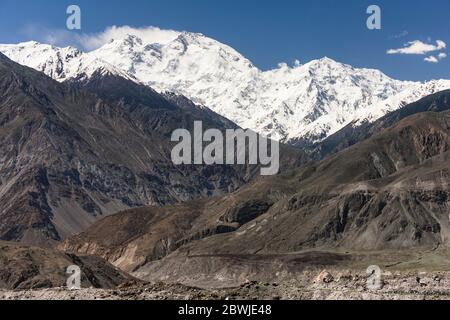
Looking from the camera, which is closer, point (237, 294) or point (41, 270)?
point (237, 294)

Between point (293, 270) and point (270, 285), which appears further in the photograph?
point (293, 270)

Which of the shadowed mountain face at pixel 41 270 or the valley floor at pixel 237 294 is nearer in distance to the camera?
the valley floor at pixel 237 294

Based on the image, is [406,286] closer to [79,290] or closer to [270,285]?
[270,285]

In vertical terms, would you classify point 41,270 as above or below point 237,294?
below

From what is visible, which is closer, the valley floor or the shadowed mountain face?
the valley floor

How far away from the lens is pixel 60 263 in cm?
16075
